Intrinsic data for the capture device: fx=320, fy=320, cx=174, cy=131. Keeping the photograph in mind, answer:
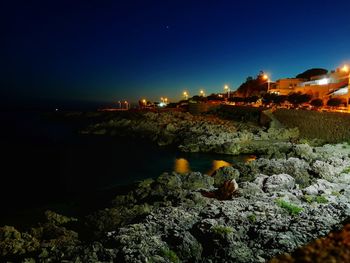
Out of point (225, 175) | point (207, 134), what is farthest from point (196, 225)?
point (207, 134)

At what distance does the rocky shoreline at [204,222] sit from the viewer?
376 inches

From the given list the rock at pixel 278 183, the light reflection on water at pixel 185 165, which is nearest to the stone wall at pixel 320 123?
the light reflection on water at pixel 185 165

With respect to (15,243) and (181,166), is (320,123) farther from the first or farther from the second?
(15,243)

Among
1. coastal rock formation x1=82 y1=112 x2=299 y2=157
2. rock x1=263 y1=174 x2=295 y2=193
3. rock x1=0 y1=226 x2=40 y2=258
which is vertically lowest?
coastal rock formation x1=82 y1=112 x2=299 y2=157

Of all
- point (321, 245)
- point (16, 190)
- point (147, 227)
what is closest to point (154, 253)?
point (147, 227)

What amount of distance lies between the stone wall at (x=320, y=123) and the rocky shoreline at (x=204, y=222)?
43.7 ft

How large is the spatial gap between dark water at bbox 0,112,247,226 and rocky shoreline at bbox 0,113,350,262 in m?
6.29

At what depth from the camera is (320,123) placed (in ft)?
114

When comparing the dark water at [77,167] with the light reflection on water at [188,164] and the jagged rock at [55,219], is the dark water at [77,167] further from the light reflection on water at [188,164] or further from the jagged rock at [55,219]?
the jagged rock at [55,219]

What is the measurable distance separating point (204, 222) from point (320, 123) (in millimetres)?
28028

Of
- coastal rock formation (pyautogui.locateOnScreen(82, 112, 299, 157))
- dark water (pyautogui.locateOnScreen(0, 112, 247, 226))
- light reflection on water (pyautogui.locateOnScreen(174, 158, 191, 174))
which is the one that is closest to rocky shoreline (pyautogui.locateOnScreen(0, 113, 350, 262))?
dark water (pyautogui.locateOnScreen(0, 112, 247, 226))

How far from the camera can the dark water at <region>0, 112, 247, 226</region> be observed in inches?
797

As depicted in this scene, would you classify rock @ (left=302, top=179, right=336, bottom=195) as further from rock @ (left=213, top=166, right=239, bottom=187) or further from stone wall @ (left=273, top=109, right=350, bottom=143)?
stone wall @ (left=273, top=109, right=350, bottom=143)

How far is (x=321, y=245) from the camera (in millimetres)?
4625
